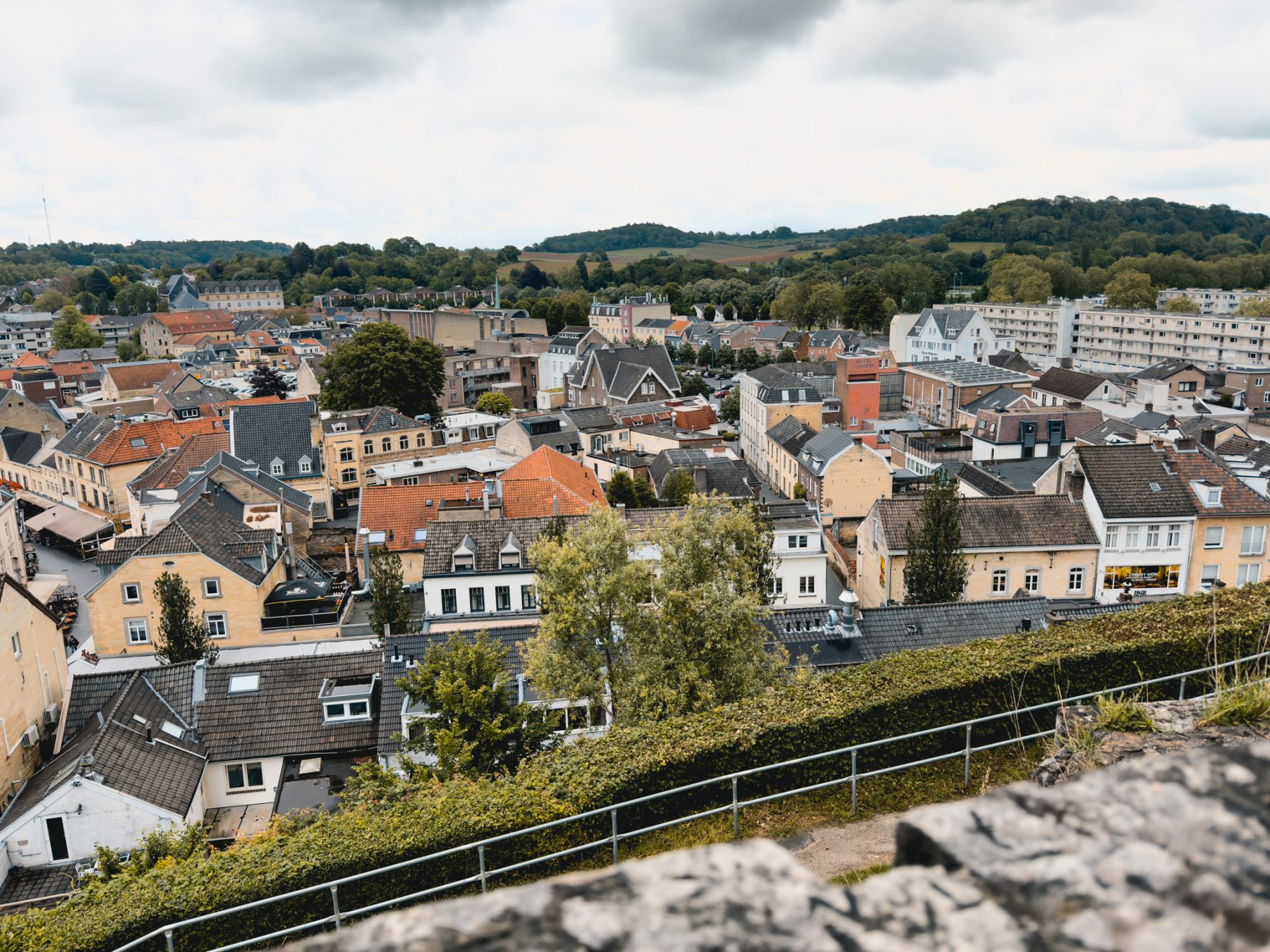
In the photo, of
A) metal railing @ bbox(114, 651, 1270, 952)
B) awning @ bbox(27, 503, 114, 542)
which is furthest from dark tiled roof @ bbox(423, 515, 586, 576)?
awning @ bbox(27, 503, 114, 542)

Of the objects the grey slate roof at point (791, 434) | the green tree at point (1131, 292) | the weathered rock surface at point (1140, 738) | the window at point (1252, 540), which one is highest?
the green tree at point (1131, 292)

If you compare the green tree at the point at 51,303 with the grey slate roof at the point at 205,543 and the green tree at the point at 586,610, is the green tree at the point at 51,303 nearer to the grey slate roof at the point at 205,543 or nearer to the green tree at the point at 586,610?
the grey slate roof at the point at 205,543

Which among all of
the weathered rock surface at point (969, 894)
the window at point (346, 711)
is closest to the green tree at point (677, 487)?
the window at point (346, 711)

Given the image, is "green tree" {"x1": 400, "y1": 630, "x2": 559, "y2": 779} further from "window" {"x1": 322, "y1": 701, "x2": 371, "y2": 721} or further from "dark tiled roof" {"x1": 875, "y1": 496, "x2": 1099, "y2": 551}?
"dark tiled roof" {"x1": 875, "y1": 496, "x2": 1099, "y2": 551}

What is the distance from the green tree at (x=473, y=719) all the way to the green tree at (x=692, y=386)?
72906 millimetres

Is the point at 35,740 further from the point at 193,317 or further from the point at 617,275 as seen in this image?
the point at 617,275

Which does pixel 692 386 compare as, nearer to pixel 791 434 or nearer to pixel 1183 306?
pixel 791 434

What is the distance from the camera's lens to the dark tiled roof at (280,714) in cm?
2325

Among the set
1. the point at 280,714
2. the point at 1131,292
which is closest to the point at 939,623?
the point at 280,714

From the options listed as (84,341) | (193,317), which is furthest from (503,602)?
(193,317)

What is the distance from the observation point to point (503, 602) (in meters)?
33.3

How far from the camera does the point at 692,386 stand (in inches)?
3617

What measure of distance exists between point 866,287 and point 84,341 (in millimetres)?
111915

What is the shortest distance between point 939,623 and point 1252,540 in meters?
18.7
